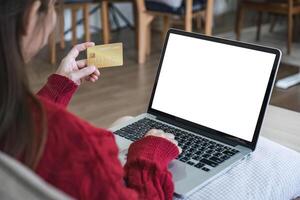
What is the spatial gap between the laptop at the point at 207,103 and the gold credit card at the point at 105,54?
192 mm

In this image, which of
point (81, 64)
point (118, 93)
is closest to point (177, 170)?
point (81, 64)

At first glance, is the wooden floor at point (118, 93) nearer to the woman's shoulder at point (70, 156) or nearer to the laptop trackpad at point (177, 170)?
the laptop trackpad at point (177, 170)

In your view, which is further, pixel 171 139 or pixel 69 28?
Answer: pixel 69 28

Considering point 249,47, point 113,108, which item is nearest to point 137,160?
point 249,47

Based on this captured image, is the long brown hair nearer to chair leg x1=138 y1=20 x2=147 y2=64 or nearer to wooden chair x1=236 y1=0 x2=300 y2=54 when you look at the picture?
chair leg x1=138 y1=20 x2=147 y2=64

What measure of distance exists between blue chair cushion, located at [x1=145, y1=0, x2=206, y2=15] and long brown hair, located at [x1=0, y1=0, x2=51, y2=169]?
3083mm

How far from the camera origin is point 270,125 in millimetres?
1355

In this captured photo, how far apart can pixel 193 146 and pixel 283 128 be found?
347 millimetres

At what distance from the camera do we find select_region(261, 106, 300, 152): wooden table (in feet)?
4.19

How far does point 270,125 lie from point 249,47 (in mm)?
304

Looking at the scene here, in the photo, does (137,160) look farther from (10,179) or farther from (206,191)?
(10,179)

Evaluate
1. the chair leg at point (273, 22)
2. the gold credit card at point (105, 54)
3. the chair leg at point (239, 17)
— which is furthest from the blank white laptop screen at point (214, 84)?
the chair leg at point (273, 22)

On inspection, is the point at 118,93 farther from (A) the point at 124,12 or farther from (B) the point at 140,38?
(A) the point at 124,12

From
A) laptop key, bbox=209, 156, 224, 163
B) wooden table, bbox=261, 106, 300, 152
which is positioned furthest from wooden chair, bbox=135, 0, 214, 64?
laptop key, bbox=209, 156, 224, 163
